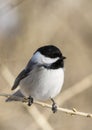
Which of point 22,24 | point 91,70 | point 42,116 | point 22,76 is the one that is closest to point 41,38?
point 22,24

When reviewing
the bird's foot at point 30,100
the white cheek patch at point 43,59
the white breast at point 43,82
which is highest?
the white cheek patch at point 43,59

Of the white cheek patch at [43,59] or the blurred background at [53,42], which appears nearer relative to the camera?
the white cheek patch at [43,59]

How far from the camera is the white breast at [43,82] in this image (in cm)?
213

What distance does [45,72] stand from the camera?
7.00 ft

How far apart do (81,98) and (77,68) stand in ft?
0.68

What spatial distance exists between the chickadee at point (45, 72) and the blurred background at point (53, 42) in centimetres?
55

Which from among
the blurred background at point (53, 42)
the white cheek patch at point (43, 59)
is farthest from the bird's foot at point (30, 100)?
the blurred background at point (53, 42)

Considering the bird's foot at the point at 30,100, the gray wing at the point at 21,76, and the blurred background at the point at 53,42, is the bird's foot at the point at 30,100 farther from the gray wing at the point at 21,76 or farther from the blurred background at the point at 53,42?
the blurred background at the point at 53,42

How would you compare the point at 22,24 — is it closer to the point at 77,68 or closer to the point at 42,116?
the point at 77,68

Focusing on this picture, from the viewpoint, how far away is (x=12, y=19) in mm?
3021

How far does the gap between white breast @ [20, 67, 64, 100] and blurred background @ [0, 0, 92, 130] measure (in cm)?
53

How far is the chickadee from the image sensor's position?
213 centimetres

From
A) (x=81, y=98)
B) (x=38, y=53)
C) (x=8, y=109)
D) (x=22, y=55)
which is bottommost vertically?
(x=81, y=98)

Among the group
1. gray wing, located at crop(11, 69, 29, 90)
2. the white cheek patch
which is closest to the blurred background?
gray wing, located at crop(11, 69, 29, 90)
